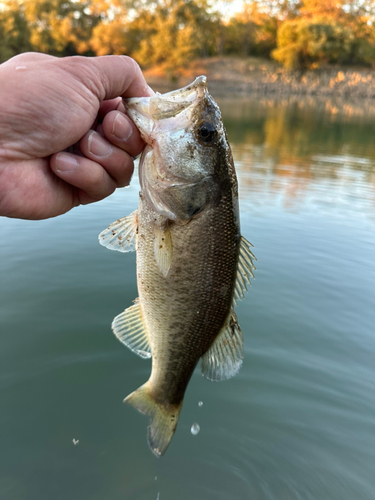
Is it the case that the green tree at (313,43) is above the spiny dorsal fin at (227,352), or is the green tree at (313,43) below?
above

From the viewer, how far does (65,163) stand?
2451 millimetres

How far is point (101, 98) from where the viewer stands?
2400 millimetres

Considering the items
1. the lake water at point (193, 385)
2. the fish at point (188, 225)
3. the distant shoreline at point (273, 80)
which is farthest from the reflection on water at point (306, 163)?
the distant shoreline at point (273, 80)

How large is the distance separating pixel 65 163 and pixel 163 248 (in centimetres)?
87

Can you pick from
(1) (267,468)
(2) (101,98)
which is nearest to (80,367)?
(1) (267,468)

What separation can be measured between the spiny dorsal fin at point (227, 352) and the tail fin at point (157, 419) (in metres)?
0.42

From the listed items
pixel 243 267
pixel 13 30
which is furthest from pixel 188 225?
pixel 13 30

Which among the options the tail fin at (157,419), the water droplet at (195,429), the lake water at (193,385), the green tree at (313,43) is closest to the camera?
the tail fin at (157,419)

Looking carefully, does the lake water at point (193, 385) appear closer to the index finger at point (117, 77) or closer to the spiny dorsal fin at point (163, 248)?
the spiny dorsal fin at point (163, 248)

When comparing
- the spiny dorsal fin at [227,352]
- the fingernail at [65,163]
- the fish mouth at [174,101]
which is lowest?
the spiny dorsal fin at [227,352]

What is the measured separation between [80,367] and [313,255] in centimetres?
480

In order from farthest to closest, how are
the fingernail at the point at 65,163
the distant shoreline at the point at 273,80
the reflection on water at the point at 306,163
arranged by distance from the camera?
the distant shoreline at the point at 273,80
the reflection on water at the point at 306,163
the fingernail at the point at 65,163

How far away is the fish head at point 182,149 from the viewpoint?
2188 mm

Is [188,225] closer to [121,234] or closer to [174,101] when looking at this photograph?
[121,234]
